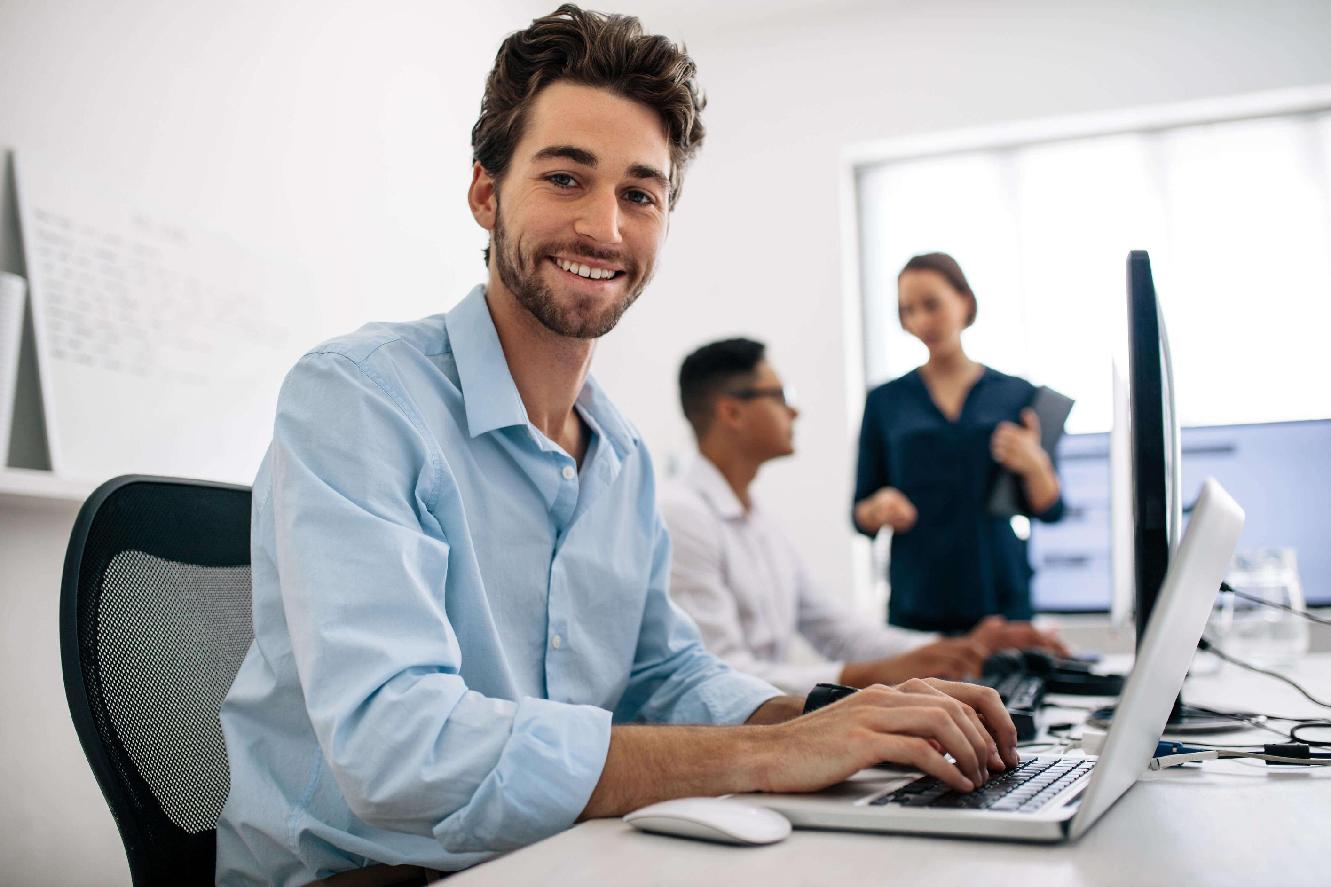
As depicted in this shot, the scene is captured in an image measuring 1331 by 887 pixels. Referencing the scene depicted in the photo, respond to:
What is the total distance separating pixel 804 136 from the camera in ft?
15.5

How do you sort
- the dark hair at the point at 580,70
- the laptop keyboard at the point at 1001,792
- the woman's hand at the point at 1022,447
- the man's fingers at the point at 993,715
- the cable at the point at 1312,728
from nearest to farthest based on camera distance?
1. the laptop keyboard at the point at 1001,792
2. the man's fingers at the point at 993,715
3. the cable at the point at 1312,728
4. the dark hair at the point at 580,70
5. the woman's hand at the point at 1022,447

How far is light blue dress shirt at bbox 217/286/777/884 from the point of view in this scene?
0.81 m

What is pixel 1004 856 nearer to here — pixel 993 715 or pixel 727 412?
pixel 993 715

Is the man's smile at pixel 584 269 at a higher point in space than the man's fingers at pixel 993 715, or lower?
higher

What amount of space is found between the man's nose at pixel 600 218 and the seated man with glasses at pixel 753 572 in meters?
0.94

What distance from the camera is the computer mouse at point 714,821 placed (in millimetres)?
686

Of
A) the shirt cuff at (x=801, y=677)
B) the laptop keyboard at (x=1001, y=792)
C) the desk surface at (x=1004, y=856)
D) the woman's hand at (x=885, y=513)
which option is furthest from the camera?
the woman's hand at (x=885, y=513)

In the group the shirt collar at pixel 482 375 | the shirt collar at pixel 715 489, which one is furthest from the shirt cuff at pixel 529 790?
the shirt collar at pixel 715 489

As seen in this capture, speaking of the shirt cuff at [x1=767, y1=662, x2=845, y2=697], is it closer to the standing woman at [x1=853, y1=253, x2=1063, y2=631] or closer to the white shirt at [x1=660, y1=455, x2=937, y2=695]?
the white shirt at [x1=660, y1=455, x2=937, y2=695]

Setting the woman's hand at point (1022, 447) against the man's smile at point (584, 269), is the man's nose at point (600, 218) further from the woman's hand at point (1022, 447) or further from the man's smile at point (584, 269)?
the woman's hand at point (1022, 447)

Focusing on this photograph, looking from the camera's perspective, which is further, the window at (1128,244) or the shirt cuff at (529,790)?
the window at (1128,244)

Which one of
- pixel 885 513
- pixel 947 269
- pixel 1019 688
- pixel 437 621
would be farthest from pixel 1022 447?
pixel 437 621

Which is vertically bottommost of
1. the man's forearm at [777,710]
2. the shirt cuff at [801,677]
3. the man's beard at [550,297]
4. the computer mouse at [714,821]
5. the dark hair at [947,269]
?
the shirt cuff at [801,677]

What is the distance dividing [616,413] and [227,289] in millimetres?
1586
